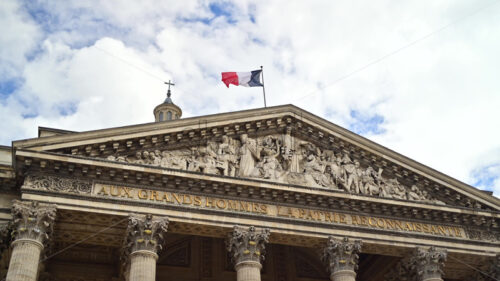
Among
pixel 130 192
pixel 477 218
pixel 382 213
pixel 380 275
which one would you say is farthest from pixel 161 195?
pixel 477 218

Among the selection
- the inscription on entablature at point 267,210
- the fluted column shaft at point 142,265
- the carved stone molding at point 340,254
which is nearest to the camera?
the fluted column shaft at point 142,265

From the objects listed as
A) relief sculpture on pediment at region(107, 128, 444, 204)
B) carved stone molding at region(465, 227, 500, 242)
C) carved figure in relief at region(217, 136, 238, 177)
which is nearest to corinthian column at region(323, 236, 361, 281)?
relief sculpture on pediment at region(107, 128, 444, 204)

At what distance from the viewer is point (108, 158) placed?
22.8 meters

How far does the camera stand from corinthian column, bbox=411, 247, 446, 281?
24.5m

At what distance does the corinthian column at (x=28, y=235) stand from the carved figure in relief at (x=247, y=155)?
7.31 m

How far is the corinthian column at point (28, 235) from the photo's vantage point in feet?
64.4

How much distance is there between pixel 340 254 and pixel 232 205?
4.48 metres

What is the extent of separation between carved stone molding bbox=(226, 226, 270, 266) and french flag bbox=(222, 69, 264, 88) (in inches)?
350

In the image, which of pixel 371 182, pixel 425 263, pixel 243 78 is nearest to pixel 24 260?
pixel 243 78

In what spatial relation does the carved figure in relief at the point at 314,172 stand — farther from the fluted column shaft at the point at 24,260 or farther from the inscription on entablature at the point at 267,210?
the fluted column shaft at the point at 24,260

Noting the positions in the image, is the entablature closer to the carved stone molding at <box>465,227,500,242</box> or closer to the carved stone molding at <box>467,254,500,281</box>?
the carved stone molding at <box>465,227,500,242</box>

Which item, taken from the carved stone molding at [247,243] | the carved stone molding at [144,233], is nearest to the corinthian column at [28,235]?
the carved stone molding at [144,233]

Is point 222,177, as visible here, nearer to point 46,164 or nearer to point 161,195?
point 161,195

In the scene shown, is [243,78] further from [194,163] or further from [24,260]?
[24,260]
